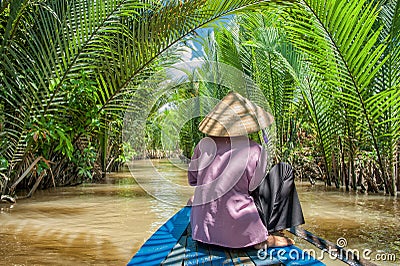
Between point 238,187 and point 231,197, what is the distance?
0.07 meters

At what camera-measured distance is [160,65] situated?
7.45 m

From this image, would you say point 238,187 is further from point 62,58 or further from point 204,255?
point 62,58

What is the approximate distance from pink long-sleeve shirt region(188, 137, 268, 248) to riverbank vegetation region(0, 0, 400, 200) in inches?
127

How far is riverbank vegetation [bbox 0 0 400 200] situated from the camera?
6117 millimetres

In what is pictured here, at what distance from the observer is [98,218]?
5336 mm

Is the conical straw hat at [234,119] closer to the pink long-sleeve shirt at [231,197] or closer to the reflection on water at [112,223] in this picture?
the pink long-sleeve shirt at [231,197]

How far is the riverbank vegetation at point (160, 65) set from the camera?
6.12m

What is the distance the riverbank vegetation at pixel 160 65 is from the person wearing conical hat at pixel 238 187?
10.2ft

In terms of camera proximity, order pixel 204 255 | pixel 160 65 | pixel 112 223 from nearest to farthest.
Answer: pixel 204 255, pixel 112 223, pixel 160 65

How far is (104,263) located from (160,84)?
→ 6.59 m

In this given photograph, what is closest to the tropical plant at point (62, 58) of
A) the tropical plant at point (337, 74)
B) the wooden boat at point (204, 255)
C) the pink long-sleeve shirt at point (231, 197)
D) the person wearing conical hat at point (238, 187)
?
the tropical plant at point (337, 74)
